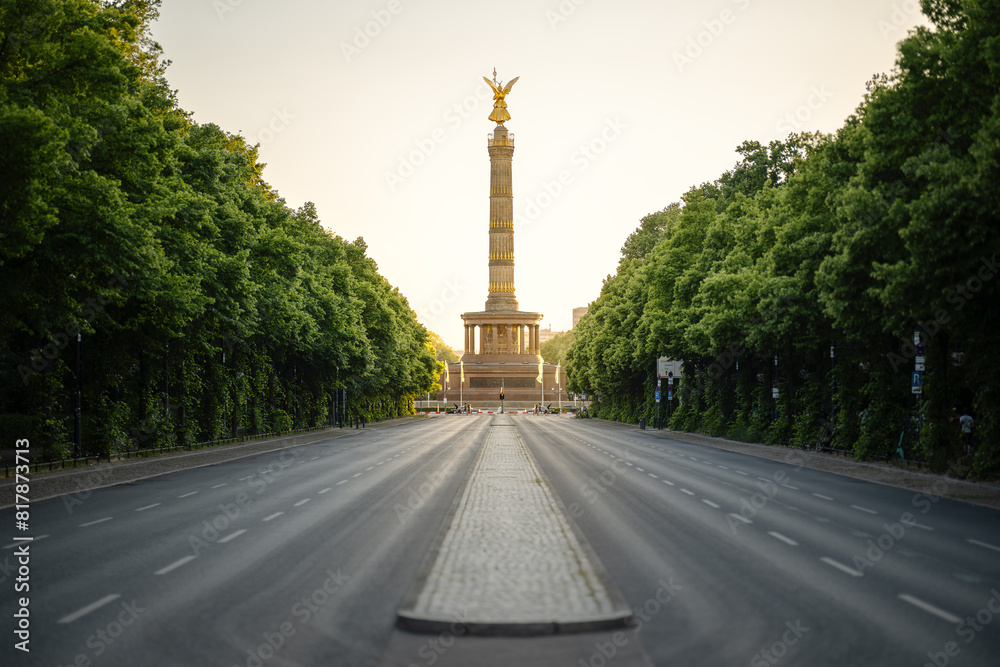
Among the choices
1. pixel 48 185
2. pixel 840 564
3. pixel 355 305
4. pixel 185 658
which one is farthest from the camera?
pixel 355 305

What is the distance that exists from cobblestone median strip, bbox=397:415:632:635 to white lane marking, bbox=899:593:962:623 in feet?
11.1

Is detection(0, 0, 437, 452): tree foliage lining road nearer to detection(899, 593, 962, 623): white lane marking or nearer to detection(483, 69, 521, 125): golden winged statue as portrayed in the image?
detection(899, 593, 962, 623): white lane marking

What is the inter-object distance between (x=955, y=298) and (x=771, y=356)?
78.3 ft

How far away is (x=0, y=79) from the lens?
2350cm

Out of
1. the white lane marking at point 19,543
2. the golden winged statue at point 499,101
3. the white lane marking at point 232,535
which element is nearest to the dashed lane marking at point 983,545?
the white lane marking at point 232,535

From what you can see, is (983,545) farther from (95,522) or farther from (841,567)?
(95,522)

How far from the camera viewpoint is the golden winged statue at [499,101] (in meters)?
160

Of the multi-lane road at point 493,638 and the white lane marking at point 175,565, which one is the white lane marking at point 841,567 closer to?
the multi-lane road at point 493,638

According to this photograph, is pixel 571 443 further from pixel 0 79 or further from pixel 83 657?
pixel 83 657

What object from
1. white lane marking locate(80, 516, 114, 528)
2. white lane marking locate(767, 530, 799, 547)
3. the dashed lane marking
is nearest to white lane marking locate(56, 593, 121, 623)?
white lane marking locate(80, 516, 114, 528)

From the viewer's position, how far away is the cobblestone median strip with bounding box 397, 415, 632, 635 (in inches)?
344

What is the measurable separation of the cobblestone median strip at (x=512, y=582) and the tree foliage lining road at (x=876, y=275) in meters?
11.9

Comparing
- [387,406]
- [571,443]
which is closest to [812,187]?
[571,443]

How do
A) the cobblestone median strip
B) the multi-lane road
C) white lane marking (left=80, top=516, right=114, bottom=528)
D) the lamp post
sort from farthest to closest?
the lamp post, white lane marking (left=80, top=516, right=114, bottom=528), the cobblestone median strip, the multi-lane road
